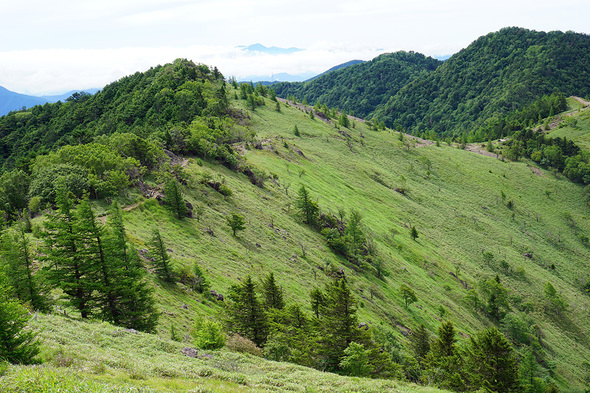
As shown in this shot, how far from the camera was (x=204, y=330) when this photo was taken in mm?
29406

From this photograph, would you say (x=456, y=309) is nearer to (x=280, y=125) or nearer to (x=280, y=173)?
(x=280, y=173)

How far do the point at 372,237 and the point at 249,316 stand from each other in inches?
2374

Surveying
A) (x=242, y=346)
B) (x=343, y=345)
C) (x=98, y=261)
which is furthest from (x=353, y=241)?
(x=98, y=261)

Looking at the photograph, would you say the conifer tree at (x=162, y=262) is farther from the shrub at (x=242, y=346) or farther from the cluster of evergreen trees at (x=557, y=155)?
the cluster of evergreen trees at (x=557, y=155)

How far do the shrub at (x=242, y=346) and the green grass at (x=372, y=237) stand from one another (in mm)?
4651

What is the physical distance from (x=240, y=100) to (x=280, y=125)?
3336 centimetres

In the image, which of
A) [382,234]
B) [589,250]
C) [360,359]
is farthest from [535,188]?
[360,359]

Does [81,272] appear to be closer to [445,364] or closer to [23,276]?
[23,276]

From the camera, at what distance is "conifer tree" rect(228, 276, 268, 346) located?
112 feet

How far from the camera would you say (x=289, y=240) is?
233ft

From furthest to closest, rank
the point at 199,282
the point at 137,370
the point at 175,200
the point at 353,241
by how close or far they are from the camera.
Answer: the point at 353,241 → the point at 175,200 → the point at 199,282 → the point at 137,370

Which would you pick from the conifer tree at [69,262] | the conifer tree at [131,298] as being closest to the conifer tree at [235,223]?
the conifer tree at [131,298]

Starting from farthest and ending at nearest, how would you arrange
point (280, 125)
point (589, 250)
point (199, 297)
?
1. point (280, 125)
2. point (589, 250)
3. point (199, 297)

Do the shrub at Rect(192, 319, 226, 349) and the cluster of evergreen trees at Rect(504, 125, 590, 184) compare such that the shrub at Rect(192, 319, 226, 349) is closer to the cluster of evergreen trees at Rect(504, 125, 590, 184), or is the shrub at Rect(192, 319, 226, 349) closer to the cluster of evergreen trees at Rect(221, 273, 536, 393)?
the cluster of evergreen trees at Rect(221, 273, 536, 393)
